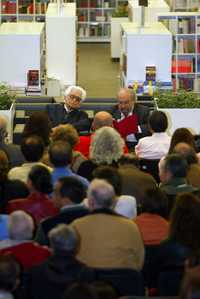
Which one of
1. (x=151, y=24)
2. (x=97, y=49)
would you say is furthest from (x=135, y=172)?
(x=97, y=49)

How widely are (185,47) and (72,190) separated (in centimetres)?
998

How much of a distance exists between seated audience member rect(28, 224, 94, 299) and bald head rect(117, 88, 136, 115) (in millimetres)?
5036

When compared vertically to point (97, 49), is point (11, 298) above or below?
below

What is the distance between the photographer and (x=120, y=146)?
754 cm

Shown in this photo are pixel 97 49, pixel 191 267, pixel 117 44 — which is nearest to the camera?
pixel 191 267

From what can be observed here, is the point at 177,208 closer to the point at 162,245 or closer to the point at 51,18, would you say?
the point at 162,245

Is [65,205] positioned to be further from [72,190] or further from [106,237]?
[106,237]

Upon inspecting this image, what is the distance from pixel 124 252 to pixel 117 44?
14502mm

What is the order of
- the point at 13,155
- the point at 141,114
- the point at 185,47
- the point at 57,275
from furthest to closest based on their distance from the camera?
1. the point at 185,47
2. the point at 141,114
3. the point at 13,155
4. the point at 57,275

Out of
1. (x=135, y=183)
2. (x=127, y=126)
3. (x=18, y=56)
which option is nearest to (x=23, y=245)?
(x=135, y=183)

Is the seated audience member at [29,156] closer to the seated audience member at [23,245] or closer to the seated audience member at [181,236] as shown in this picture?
the seated audience member at [23,245]

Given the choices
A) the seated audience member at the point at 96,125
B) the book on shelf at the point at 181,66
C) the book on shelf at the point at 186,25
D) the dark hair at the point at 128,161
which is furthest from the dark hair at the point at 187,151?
the book on shelf at the point at 186,25

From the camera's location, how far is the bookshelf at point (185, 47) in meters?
15.6

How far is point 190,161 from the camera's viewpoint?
294 inches
